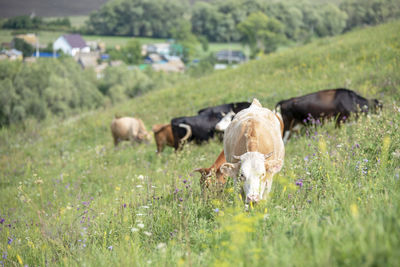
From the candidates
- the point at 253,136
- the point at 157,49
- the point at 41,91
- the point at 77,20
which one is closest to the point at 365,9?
the point at 41,91

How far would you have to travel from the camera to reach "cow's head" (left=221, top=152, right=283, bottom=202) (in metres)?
4.46

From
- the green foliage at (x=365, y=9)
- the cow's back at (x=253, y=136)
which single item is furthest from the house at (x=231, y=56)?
the cow's back at (x=253, y=136)

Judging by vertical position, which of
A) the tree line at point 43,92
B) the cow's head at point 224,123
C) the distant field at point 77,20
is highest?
the distant field at point 77,20

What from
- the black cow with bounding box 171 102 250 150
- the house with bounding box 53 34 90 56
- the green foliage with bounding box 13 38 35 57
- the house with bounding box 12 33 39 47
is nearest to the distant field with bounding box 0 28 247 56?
the green foliage with bounding box 13 38 35 57

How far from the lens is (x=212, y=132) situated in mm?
10914

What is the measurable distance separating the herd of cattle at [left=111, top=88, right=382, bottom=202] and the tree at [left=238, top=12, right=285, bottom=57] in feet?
288

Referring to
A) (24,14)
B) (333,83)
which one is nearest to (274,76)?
(333,83)

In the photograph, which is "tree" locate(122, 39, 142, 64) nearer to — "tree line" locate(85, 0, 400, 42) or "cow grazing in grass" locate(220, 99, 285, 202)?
"tree line" locate(85, 0, 400, 42)

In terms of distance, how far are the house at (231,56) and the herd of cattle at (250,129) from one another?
8613 cm

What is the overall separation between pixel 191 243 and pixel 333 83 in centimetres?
1092

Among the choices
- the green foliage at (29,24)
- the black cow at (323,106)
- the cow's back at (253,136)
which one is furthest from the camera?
the green foliage at (29,24)

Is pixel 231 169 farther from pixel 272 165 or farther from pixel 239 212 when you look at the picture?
pixel 239 212

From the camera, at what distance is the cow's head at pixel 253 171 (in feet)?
14.6

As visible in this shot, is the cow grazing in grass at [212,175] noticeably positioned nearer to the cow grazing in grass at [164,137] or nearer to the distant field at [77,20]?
the cow grazing in grass at [164,137]
